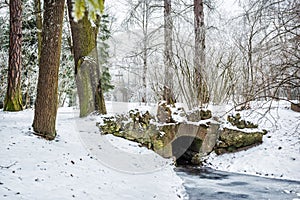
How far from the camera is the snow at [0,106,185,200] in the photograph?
12.3ft

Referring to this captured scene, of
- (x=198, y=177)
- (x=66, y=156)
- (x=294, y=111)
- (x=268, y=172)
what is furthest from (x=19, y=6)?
(x=294, y=111)

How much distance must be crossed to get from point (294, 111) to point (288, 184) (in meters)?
4.58

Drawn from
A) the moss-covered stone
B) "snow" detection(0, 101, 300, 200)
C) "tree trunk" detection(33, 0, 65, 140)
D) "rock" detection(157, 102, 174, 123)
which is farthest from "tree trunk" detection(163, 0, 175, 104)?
"tree trunk" detection(33, 0, 65, 140)

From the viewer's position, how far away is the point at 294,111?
1050cm

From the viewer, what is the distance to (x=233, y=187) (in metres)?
6.44

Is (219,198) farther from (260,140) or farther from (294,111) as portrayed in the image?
(294,111)

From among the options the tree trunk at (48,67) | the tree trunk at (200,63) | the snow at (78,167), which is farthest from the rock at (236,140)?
the tree trunk at (48,67)

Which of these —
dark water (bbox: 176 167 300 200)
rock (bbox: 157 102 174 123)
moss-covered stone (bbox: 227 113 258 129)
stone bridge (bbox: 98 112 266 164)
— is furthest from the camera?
moss-covered stone (bbox: 227 113 258 129)

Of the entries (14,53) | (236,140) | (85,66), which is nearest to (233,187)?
(236,140)

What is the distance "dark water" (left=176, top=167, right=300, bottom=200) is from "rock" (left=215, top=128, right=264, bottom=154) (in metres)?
1.48

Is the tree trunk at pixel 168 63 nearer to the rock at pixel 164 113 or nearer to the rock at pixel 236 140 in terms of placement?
the rock at pixel 164 113

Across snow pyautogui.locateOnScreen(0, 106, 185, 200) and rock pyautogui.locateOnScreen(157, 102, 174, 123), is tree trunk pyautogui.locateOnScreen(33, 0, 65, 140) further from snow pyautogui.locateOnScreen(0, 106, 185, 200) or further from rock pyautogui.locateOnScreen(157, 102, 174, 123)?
rock pyautogui.locateOnScreen(157, 102, 174, 123)

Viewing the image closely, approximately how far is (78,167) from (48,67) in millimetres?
1959

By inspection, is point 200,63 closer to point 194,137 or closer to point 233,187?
point 194,137
